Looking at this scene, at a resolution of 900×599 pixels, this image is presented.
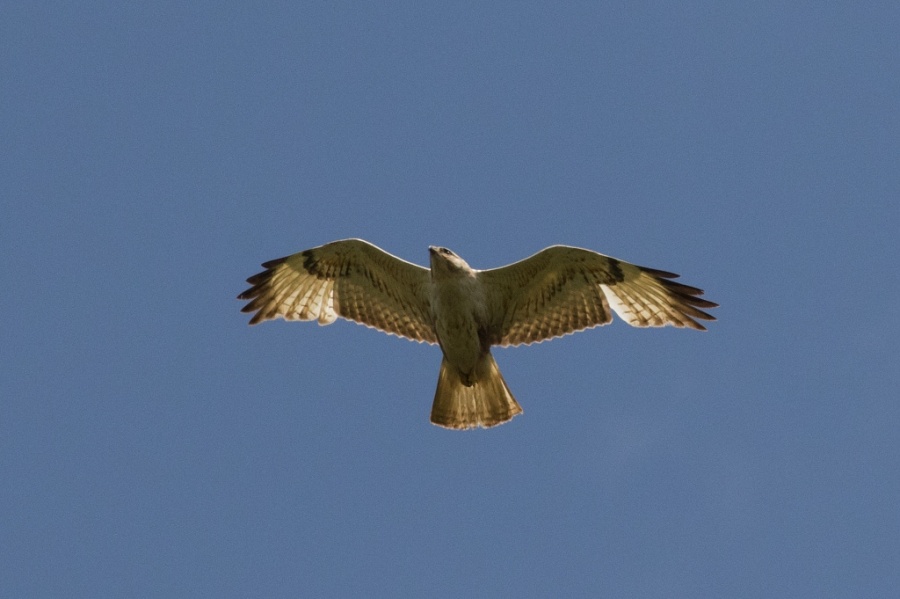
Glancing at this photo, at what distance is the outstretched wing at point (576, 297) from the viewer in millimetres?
13914

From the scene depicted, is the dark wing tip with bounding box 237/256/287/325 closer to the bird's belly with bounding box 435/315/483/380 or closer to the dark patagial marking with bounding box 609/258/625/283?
the bird's belly with bounding box 435/315/483/380

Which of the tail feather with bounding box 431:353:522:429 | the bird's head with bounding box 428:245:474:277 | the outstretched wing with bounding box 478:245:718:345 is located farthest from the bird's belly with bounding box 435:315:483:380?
the bird's head with bounding box 428:245:474:277

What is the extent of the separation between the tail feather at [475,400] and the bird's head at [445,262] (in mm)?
1173

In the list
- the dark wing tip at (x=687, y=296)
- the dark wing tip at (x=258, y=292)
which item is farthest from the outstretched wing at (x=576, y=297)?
the dark wing tip at (x=258, y=292)

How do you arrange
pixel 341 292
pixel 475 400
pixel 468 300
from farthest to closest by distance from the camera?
1. pixel 341 292
2. pixel 475 400
3. pixel 468 300

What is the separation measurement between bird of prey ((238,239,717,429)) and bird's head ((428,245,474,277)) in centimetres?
1

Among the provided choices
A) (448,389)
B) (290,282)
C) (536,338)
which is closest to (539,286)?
(536,338)

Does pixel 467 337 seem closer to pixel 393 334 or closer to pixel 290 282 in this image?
pixel 393 334

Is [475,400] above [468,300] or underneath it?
underneath

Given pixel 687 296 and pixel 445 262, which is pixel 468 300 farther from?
pixel 687 296

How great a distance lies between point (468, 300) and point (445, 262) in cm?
53

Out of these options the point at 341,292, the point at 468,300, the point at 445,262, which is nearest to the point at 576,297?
the point at 468,300

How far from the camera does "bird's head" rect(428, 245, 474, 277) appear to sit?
13539 millimetres

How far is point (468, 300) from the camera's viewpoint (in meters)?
13.8
